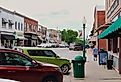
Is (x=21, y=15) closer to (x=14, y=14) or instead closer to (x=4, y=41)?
(x=14, y=14)

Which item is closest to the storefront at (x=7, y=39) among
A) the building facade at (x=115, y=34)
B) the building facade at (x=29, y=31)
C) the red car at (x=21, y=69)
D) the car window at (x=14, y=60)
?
the building facade at (x=29, y=31)

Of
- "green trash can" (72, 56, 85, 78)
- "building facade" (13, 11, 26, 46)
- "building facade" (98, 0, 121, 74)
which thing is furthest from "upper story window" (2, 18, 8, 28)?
"green trash can" (72, 56, 85, 78)

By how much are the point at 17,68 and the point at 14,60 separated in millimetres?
400

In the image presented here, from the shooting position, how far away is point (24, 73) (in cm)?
1195

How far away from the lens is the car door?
1170 centimetres

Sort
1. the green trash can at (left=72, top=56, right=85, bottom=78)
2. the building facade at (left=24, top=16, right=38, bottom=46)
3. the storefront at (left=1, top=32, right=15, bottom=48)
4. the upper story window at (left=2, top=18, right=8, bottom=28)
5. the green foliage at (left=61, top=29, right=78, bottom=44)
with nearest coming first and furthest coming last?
the green trash can at (left=72, top=56, right=85, bottom=78)
the upper story window at (left=2, top=18, right=8, bottom=28)
the storefront at (left=1, top=32, right=15, bottom=48)
the building facade at (left=24, top=16, right=38, bottom=46)
the green foliage at (left=61, top=29, right=78, bottom=44)

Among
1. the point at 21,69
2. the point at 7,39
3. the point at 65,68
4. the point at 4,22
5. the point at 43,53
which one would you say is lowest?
the point at 65,68

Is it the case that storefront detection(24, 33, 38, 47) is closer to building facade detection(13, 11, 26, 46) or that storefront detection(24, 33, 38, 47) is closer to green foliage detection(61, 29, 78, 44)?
building facade detection(13, 11, 26, 46)

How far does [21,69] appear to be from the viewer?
39.1 feet

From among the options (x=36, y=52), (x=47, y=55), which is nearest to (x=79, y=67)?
(x=47, y=55)

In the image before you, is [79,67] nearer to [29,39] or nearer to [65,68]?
[65,68]

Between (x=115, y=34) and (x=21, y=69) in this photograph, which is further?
(x=115, y=34)

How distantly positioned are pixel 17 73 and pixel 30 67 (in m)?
0.56

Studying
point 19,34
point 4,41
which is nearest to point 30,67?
point 4,41
